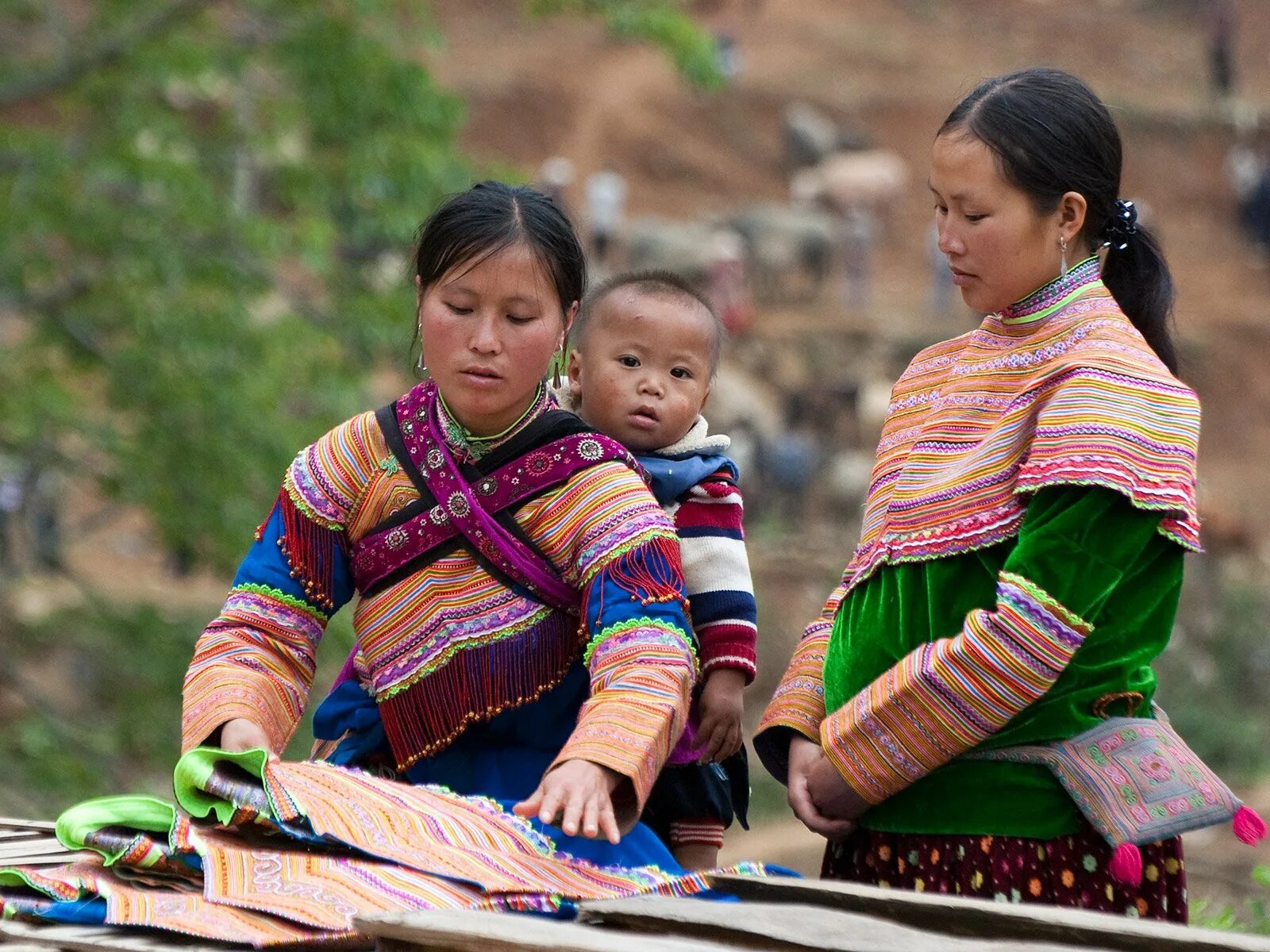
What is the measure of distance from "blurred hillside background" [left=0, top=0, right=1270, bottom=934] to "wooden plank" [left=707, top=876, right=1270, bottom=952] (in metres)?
1.31

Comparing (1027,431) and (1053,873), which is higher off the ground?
(1027,431)

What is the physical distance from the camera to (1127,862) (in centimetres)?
246

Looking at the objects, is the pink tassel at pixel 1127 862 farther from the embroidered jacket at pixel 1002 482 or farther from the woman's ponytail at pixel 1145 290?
the woman's ponytail at pixel 1145 290

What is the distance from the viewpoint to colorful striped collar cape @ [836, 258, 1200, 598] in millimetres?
2426

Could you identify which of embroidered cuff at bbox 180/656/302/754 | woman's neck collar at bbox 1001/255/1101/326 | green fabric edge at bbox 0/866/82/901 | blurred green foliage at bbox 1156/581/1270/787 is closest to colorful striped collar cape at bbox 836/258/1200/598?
woman's neck collar at bbox 1001/255/1101/326

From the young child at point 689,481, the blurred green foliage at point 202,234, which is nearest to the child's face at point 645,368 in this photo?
the young child at point 689,481

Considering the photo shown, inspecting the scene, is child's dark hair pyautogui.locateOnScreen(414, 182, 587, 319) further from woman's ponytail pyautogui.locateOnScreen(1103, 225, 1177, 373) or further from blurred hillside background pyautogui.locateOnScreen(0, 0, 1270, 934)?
woman's ponytail pyautogui.locateOnScreen(1103, 225, 1177, 373)

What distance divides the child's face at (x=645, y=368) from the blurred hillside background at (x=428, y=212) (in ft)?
0.96

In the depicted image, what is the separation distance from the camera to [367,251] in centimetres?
1220

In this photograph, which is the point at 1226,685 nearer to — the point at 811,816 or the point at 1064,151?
the point at 811,816

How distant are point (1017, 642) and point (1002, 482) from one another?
24 centimetres

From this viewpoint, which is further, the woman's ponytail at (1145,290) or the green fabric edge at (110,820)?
the woman's ponytail at (1145,290)

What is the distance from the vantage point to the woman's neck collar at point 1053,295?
2.62 metres

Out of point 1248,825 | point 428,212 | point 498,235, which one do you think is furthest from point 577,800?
point 428,212
